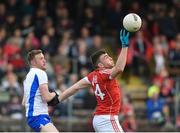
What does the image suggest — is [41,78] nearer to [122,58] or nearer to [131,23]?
[122,58]

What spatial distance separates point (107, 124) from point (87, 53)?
9657 millimetres

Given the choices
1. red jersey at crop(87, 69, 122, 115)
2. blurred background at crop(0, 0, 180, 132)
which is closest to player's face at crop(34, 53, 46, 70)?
red jersey at crop(87, 69, 122, 115)

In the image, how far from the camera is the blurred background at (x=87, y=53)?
19297 millimetres

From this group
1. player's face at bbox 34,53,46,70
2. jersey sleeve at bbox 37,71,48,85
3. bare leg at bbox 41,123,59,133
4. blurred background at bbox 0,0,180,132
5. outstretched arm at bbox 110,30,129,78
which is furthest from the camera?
blurred background at bbox 0,0,180,132

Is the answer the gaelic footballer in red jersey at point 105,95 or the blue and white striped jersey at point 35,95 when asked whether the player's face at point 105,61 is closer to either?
the gaelic footballer in red jersey at point 105,95

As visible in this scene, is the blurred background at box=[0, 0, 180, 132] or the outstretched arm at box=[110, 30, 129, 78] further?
the blurred background at box=[0, 0, 180, 132]

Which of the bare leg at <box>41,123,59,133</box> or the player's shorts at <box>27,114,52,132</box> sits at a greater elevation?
the player's shorts at <box>27,114,52,132</box>

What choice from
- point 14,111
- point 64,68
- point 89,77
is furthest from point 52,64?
point 89,77

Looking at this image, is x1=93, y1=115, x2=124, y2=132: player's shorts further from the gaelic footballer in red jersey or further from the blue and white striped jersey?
the blue and white striped jersey

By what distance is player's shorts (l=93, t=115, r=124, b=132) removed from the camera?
37.6 ft

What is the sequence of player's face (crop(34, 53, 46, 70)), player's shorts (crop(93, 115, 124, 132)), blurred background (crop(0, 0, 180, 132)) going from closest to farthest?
1. player's shorts (crop(93, 115, 124, 132))
2. player's face (crop(34, 53, 46, 70))
3. blurred background (crop(0, 0, 180, 132))

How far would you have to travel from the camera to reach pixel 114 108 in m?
11.6

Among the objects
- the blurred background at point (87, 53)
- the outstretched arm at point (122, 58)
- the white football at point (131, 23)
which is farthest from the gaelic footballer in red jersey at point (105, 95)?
the blurred background at point (87, 53)

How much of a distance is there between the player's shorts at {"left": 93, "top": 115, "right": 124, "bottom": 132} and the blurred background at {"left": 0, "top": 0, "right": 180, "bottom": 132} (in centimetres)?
642
